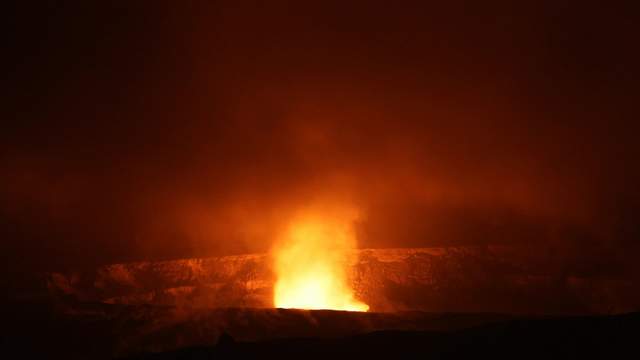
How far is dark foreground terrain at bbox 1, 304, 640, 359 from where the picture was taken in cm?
1388

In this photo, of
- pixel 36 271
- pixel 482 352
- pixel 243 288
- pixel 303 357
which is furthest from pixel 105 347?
pixel 36 271

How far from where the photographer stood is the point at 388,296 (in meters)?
44.1

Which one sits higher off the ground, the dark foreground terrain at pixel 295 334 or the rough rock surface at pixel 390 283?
the rough rock surface at pixel 390 283

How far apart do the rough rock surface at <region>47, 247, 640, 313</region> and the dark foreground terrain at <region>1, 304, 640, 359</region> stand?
14.8m

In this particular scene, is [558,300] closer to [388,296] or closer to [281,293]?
[388,296]

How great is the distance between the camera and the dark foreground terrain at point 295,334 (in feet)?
45.5

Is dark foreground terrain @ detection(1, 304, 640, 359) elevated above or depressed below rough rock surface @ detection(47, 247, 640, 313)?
below

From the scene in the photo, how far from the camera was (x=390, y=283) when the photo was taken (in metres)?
44.6

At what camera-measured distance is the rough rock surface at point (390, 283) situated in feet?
142

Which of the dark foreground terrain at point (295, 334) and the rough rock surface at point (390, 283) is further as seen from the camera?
the rough rock surface at point (390, 283)

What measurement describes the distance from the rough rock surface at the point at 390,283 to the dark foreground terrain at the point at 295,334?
48.5 ft

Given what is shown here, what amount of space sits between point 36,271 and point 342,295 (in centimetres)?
2356

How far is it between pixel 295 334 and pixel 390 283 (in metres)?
21.5

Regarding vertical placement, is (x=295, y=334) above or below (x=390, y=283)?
below
